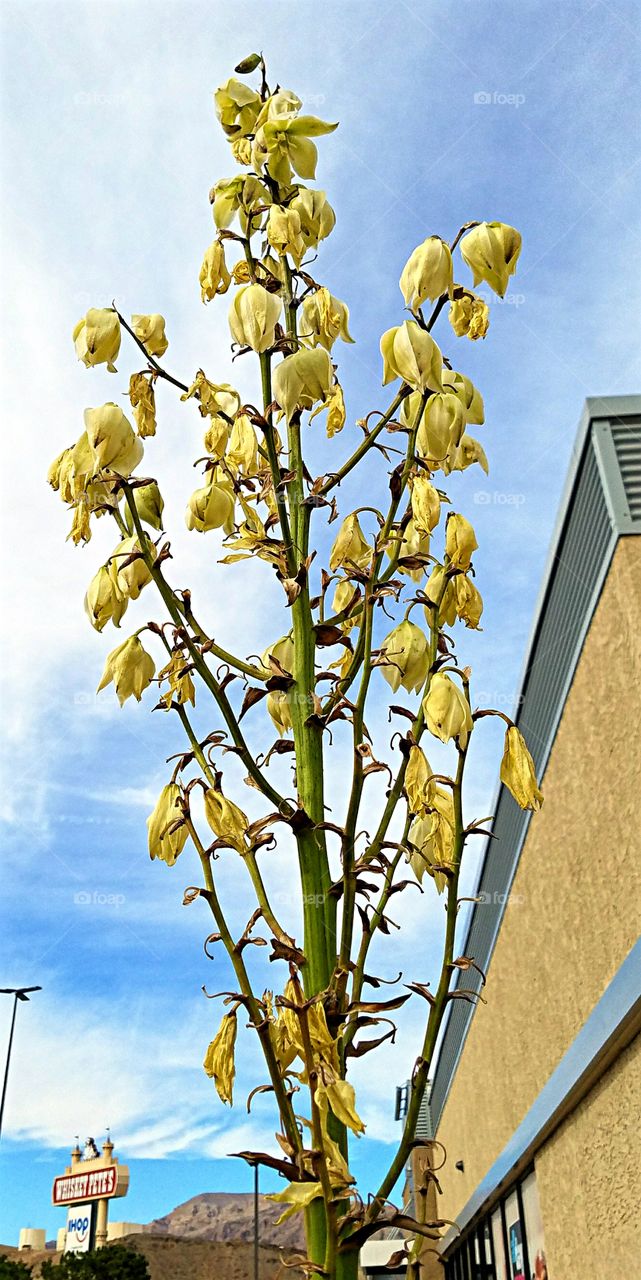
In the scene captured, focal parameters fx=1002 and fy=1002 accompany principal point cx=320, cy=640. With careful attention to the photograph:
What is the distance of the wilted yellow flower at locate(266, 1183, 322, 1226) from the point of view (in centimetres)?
88

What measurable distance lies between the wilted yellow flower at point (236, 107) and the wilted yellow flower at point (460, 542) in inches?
25.7

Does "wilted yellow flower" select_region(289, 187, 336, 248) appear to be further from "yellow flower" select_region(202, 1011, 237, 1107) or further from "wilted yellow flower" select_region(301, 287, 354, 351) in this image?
"yellow flower" select_region(202, 1011, 237, 1107)

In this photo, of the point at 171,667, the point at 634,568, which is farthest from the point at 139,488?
the point at 634,568

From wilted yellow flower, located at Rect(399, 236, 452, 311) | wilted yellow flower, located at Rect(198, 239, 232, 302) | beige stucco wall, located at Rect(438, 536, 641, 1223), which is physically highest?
beige stucco wall, located at Rect(438, 536, 641, 1223)

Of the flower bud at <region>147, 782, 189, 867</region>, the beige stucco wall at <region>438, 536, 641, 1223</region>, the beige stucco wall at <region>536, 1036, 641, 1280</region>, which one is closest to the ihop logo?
the beige stucco wall at <region>438, 536, 641, 1223</region>

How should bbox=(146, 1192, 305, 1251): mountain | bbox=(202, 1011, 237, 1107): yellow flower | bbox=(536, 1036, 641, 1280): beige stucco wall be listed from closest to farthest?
1. bbox=(202, 1011, 237, 1107): yellow flower
2. bbox=(536, 1036, 641, 1280): beige stucco wall
3. bbox=(146, 1192, 305, 1251): mountain

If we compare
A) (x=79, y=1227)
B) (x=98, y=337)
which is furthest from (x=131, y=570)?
(x=79, y=1227)

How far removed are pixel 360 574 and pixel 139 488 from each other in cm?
32

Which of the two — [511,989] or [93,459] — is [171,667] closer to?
[93,459]

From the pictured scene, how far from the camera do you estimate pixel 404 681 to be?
1.31m

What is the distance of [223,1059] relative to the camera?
0.98 meters

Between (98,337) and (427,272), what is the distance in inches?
15.6

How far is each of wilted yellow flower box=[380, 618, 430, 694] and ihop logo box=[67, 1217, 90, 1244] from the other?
→ 47017 mm

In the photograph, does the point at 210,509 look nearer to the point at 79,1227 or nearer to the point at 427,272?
the point at 427,272
